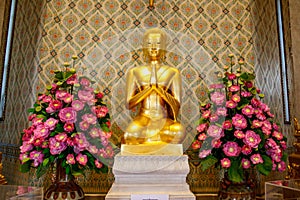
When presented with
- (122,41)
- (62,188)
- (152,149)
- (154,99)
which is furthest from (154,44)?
(62,188)

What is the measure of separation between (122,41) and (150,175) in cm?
177

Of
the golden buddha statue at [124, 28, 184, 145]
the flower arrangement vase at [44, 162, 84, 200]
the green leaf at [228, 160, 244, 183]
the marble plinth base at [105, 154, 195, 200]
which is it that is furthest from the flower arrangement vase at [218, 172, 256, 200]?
the flower arrangement vase at [44, 162, 84, 200]

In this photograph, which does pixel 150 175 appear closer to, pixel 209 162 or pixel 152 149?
pixel 152 149

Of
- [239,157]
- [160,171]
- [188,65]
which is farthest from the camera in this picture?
[188,65]

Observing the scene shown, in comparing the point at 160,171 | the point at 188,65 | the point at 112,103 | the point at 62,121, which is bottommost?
the point at 160,171

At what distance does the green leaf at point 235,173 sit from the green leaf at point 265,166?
5.3 inches

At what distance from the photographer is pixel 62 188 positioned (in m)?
2.05

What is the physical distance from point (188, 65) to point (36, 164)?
6.25 feet

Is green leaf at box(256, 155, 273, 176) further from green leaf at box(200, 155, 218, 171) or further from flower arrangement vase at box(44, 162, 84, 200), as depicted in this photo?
flower arrangement vase at box(44, 162, 84, 200)

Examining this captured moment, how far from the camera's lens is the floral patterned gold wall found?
10.2ft

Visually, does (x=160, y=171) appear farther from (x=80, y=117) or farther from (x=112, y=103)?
(x=112, y=103)

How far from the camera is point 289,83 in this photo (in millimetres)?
3033

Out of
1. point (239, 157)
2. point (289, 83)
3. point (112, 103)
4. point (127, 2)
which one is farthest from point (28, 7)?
point (289, 83)

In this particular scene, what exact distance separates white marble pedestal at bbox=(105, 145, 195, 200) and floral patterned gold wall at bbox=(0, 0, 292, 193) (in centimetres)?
101
